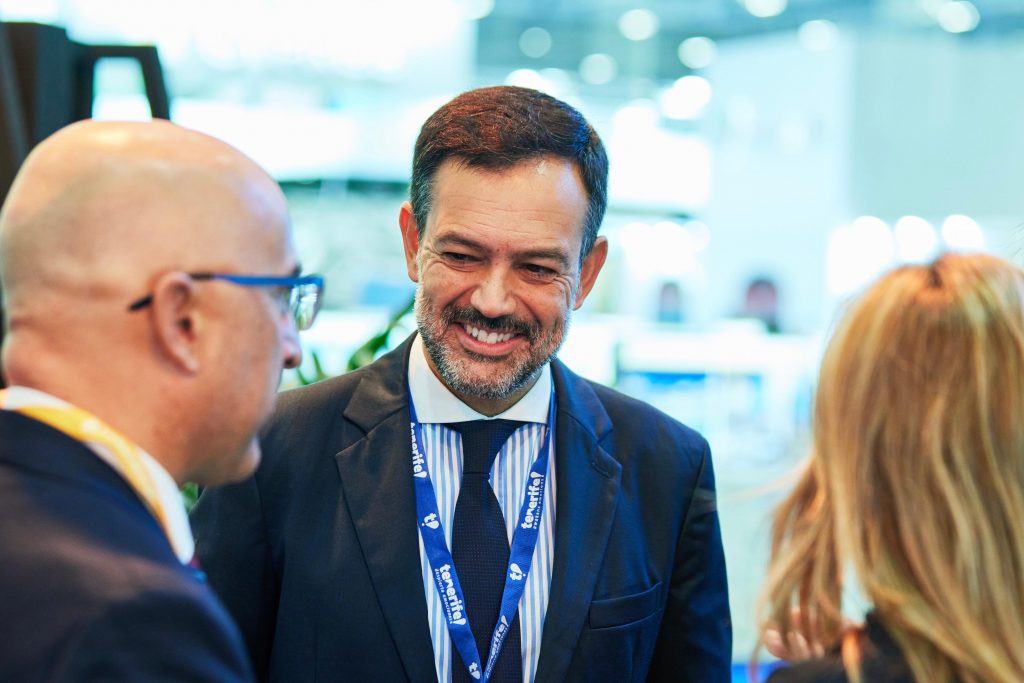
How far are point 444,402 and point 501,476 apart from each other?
A: 0.54ft

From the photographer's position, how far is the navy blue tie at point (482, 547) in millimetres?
1729

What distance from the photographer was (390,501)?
1.81 m

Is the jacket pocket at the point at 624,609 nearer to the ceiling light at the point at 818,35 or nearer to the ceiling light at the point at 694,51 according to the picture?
the ceiling light at the point at 818,35

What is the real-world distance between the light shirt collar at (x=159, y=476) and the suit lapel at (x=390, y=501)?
1.93 ft

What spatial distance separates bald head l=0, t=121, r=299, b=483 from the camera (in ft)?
3.64

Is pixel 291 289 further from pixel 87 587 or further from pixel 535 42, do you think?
pixel 535 42

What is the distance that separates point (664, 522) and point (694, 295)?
22.2 ft

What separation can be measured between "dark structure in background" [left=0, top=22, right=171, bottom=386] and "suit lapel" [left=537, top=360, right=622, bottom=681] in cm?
138

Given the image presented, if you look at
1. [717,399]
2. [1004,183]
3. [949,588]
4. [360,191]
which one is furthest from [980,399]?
[1004,183]

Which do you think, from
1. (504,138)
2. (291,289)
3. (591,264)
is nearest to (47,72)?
(504,138)

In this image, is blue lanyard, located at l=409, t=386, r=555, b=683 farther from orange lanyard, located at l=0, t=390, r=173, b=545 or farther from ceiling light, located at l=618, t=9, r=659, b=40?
ceiling light, located at l=618, t=9, r=659, b=40

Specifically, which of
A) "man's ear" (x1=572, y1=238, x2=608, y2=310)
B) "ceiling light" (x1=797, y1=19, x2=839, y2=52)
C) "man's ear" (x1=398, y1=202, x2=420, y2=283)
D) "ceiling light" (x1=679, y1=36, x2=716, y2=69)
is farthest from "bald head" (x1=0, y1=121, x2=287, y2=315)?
"ceiling light" (x1=679, y1=36, x2=716, y2=69)

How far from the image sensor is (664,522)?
6.37 feet

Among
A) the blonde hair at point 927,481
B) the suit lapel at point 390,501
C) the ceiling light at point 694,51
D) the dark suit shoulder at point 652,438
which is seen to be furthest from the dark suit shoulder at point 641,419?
the ceiling light at point 694,51
